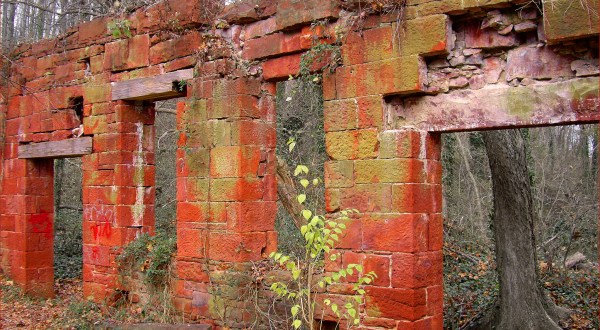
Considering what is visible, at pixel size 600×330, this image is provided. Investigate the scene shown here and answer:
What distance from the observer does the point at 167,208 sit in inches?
512

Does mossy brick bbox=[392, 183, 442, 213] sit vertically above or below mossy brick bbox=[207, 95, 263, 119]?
below

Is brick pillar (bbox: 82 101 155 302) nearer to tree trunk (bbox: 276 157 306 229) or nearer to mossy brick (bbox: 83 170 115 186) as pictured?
mossy brick (bbox: 83 170 115 186)

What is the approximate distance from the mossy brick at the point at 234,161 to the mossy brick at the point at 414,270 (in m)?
2.01

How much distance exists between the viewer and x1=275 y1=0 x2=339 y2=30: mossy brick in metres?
5.73

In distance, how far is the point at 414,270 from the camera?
4.99m

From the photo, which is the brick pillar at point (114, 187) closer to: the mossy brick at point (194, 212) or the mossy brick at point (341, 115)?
the mossy brick at point (194, 212)

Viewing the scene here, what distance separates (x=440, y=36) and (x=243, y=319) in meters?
3.45

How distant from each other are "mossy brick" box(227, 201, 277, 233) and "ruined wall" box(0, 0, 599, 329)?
0.05ft

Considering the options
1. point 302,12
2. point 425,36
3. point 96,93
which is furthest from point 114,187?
point 425,36

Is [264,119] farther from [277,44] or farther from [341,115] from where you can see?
[341,115]

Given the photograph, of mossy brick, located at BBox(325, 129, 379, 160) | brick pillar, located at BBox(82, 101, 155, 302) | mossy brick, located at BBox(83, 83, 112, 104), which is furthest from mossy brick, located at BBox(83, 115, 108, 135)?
mossy brick, located at BBox(325, 129, 379, 160)

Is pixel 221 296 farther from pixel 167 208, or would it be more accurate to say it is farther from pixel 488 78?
pixel 167 208

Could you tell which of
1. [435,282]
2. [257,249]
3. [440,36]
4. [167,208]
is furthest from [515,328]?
[167,208]

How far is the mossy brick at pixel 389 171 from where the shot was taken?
5.10 meters
